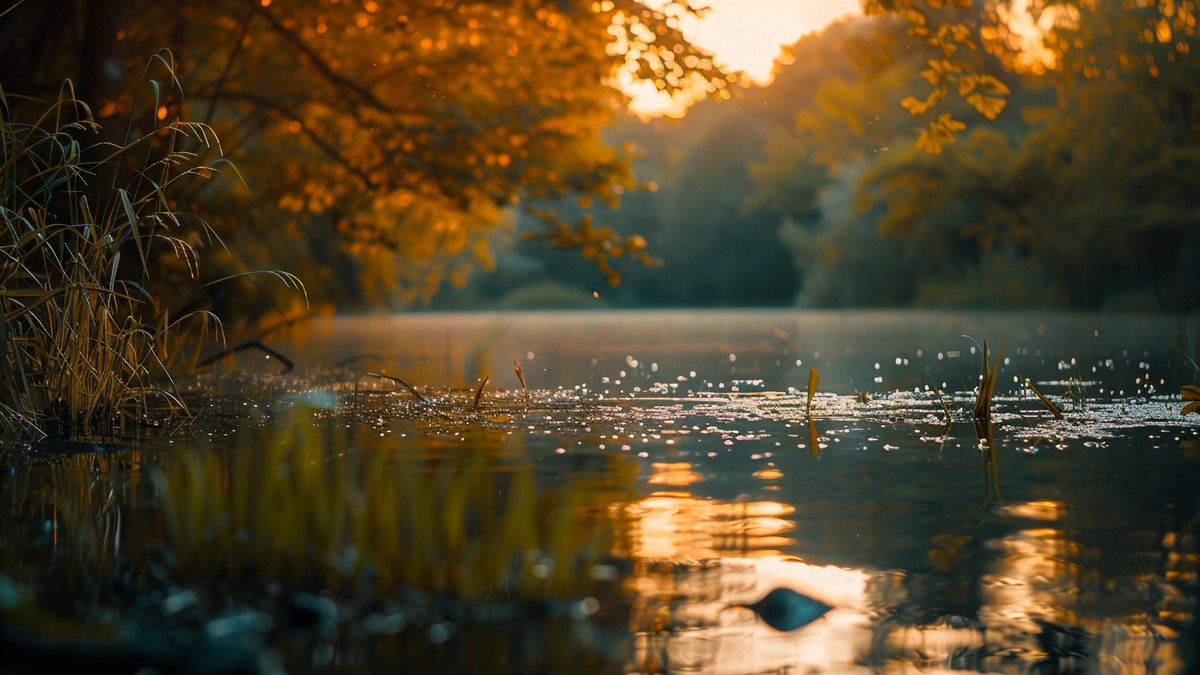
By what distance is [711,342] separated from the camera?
17.6 metres

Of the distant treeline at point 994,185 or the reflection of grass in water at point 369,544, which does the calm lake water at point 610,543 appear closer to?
the reflection of grass in water at point 369,544

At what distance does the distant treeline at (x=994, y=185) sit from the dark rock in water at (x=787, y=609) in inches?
283

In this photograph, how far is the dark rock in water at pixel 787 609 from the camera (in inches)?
111

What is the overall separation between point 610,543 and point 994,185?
27076mm

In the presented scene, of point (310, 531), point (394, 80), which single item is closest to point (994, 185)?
point (394, 80)

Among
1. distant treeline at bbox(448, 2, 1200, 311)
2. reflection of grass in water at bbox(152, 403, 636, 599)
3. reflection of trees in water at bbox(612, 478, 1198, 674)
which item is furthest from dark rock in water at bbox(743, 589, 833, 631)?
distant treeline at bbox(448, 2, 1200, 311)

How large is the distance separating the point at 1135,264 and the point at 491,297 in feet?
110

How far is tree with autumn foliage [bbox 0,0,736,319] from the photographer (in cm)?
990

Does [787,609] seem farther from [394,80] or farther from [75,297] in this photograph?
[394,80]

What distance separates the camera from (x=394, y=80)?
41.1 feet

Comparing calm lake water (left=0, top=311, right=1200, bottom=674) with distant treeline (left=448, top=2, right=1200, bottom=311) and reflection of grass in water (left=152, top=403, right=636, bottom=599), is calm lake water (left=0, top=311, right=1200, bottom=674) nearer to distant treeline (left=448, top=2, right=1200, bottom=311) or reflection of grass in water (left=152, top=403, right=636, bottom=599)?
reflection of grass in water (left=152, top=403, right=636, bottom=599)

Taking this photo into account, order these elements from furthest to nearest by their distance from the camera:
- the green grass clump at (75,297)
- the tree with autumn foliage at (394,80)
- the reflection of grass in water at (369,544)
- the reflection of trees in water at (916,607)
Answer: the tree with autumn foliage at (394,80) → the green grass clump at (75,297) → the reflection of grass in water at (369,544) → the reflection of trees in water at (916,607)

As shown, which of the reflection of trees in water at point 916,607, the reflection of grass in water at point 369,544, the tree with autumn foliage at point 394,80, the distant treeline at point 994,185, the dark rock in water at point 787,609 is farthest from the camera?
the distant treeline at point 994,185

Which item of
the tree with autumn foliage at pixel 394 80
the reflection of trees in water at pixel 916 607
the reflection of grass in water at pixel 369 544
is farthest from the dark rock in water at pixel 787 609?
the tree with autumn foliage at pixel 394 80
